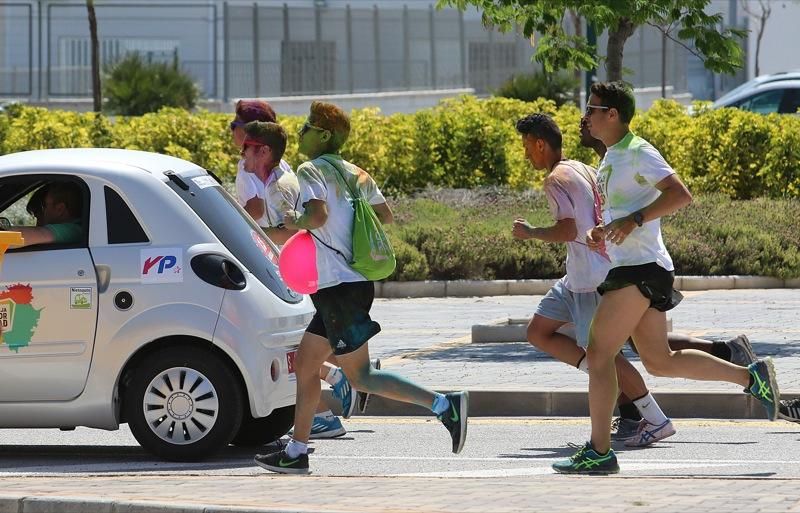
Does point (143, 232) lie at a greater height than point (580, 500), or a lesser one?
greater

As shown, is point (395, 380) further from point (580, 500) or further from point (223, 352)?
point (580, 500)

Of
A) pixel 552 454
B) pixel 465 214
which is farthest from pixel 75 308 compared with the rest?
pixel 465 214

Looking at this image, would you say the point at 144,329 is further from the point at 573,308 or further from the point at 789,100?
the point at 789,100

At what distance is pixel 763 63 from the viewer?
217 ft

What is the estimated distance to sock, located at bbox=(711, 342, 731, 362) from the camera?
9.33 metres

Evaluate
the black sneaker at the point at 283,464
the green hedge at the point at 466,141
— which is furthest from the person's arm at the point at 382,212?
the green hedge at the point at 466,141

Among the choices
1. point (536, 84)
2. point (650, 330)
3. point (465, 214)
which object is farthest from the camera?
point (536, 84)

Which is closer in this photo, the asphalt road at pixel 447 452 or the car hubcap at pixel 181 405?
the asphalt road at pixel 447 452

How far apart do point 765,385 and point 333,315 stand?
220cm

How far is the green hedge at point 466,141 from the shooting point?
23.6 meters

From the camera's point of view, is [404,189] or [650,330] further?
[404,189]

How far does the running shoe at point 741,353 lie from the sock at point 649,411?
478mm

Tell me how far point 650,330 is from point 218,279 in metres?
2.18

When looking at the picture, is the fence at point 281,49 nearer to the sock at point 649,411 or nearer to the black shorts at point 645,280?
the sock at point 649,411
